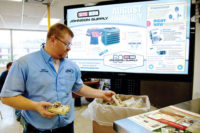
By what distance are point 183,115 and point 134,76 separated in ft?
2.16

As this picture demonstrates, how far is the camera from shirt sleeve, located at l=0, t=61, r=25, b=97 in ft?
3.31

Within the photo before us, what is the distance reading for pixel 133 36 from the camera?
151 centimetres

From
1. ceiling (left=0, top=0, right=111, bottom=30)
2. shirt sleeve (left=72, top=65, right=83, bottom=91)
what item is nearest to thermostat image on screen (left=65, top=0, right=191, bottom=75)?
shirt sleeve (left=72, top=65, right=83, bottom=91)

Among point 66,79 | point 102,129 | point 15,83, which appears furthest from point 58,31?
point 102,129

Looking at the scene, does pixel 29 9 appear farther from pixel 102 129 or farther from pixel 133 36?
pixel 102 129

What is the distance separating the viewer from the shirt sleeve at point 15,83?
39.7 inches

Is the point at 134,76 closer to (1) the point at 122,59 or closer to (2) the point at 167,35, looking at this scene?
(1) the point at 122,59

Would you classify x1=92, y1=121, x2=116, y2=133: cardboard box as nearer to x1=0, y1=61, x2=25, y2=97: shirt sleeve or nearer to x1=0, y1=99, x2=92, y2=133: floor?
x1=0, y1=61, x2=25, y2=97: shirt sleeve

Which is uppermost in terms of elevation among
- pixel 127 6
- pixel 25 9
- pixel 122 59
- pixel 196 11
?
pixel 25 9

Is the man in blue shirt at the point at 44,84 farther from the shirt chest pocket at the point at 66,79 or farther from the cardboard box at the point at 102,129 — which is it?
the cardboard box at the point at 102,129

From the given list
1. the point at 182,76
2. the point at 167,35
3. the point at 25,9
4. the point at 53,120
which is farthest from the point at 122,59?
the point at 25,9

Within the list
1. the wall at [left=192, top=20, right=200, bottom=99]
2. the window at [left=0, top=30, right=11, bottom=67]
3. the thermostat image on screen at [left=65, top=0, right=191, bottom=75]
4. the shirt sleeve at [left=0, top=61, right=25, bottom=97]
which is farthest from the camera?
the window at [left=0, top=30, right=11, bottom=67]

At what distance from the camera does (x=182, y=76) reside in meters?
1.42

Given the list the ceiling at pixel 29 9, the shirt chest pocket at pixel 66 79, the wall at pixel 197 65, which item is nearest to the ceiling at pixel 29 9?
the ceiling at pixel 29 9
